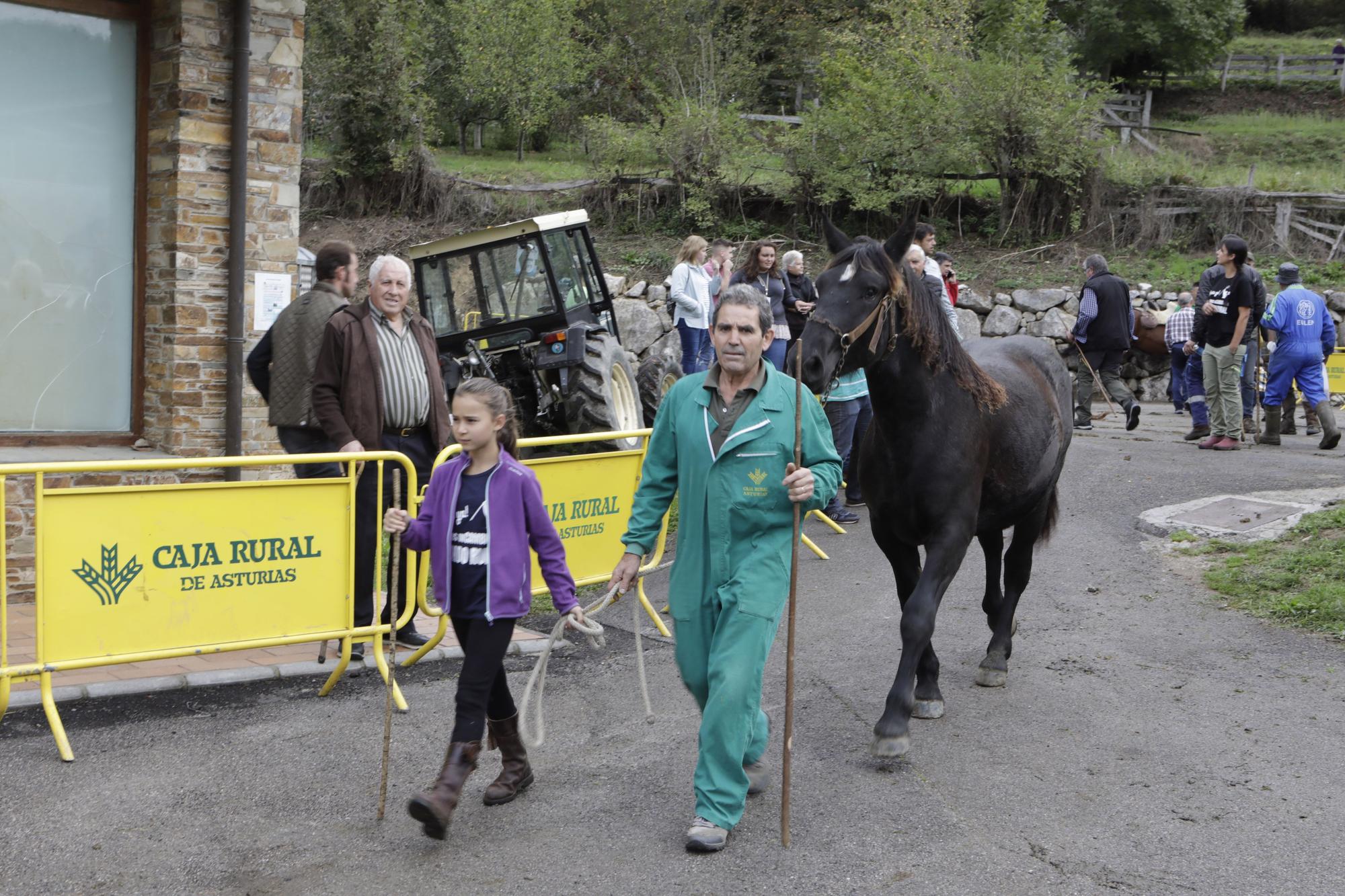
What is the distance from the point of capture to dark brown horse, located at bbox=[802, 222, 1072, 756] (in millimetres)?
4953

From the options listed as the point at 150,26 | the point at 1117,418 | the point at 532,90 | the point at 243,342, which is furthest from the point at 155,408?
the point at 532,90

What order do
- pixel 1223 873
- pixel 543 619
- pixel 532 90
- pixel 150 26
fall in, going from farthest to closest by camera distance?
pixel 532 90 → pixel 150 26 → pixel 543 619 → pixel 1223 873

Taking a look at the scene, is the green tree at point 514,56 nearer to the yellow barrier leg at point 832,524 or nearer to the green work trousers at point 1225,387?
the green work trousers at point 1225,387

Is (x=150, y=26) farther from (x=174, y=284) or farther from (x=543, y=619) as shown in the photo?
(x=543, y=619)

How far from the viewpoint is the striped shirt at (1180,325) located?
1767 cm

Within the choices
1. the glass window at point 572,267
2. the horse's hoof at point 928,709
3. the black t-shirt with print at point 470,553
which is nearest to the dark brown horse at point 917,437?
the horse's hoof at point 928,709

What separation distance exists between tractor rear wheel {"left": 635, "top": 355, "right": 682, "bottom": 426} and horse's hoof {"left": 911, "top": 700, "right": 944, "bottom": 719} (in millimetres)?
8322

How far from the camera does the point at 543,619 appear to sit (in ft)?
24.9

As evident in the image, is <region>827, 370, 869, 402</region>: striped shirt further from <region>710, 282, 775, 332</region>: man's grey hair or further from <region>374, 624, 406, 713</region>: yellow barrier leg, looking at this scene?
<region>710, 282, 775, 332</region>: man's grey hair

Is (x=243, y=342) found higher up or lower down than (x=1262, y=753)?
higher up

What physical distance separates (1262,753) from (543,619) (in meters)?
4.11

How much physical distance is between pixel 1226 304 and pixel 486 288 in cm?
801

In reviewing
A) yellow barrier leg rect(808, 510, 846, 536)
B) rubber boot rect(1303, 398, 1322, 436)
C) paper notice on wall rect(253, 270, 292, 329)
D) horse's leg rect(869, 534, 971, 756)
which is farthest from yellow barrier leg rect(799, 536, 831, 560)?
rubber boot rect(1303, 398, 1322, 436)

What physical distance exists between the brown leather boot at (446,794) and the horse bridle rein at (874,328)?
1.90 m
